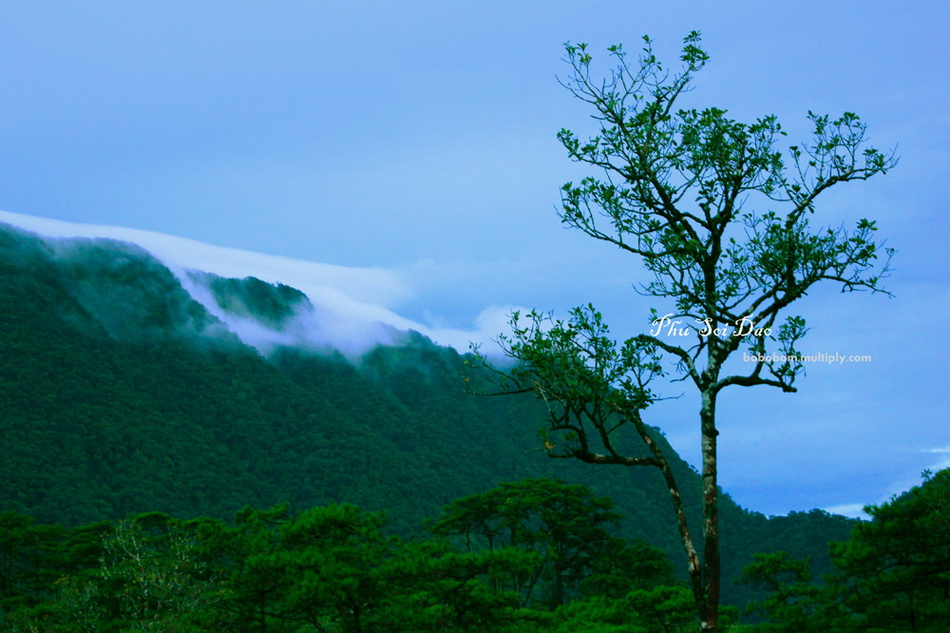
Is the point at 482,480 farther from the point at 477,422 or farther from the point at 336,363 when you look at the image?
the point at 336,363

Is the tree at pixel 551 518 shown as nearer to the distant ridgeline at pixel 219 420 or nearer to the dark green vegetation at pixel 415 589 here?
the dark green vegetation at pixel 415 589

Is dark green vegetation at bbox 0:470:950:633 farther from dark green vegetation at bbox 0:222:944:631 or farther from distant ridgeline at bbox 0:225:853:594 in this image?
distant ridgeline at bbox 0:225:853:594

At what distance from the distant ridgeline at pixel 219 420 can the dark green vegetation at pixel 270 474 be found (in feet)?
0.99

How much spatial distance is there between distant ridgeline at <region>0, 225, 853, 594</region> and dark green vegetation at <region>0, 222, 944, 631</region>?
0.30 metres

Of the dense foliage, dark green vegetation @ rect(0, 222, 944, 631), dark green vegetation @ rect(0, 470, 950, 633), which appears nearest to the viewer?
the dense foliage

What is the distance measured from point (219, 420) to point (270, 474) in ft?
42.1

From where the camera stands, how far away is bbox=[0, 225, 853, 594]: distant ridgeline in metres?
72.9

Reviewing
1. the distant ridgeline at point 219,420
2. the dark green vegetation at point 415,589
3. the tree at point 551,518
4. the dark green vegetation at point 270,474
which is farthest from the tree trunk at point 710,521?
the distant ridgeline at point 219,420

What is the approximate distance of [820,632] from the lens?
1039 centimetres

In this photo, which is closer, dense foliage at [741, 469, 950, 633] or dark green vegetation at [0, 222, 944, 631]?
dense foliage at [741, 469, 950, 633]

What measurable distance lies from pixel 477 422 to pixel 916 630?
10245cm

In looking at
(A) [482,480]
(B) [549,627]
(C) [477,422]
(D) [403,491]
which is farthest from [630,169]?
(C) [477,422]

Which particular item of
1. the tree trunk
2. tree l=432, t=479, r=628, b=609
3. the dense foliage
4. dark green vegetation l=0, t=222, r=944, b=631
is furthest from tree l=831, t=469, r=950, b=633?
tree l=432, t=479, r=628, b=609

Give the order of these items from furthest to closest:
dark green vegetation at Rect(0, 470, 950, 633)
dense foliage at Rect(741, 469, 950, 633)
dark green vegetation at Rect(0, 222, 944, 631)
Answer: dark green vegetation at Rect(0, 222, 944, 631) < dark green vegetation at Rect(0, 470, 950, 633) < dense foliage at Rect(741, 469, 950, 633)
